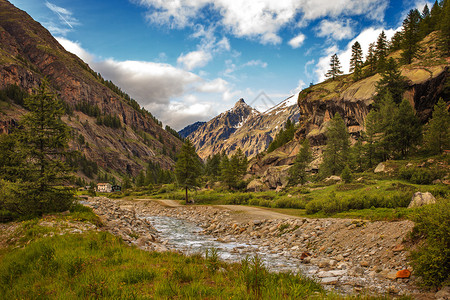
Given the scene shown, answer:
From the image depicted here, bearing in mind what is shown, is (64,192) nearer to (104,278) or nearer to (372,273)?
(104,278)

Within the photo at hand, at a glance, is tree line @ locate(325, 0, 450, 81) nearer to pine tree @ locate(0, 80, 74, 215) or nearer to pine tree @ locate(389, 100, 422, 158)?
pine tree @ locate(389, 100, 422, 158)

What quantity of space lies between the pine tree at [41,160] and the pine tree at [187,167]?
28723mm

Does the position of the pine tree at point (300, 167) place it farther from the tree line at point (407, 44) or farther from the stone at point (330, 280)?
the stone at point (330, 280)

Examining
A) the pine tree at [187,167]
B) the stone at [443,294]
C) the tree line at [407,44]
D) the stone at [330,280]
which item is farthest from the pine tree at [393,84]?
the stone at [443,294]

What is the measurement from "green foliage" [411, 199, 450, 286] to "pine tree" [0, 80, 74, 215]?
18075 millimetres

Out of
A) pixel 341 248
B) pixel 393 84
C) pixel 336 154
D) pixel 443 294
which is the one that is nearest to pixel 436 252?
pixel 443 294

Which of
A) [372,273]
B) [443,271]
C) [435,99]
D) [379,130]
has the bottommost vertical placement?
[372,273]

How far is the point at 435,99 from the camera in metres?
41.4

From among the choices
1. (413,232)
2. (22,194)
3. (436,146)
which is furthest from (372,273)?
(436,146)

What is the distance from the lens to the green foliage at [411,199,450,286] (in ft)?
19.5

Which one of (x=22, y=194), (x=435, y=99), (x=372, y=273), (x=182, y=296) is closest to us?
(x=182, y=296)

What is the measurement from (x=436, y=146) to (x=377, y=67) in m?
39.4

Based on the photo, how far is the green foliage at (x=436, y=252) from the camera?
5945 millimetres

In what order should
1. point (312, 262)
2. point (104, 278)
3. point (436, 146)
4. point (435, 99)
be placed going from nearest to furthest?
point (104, 278)
point (312, 262)
point (436, 146)
point (435, 99)
